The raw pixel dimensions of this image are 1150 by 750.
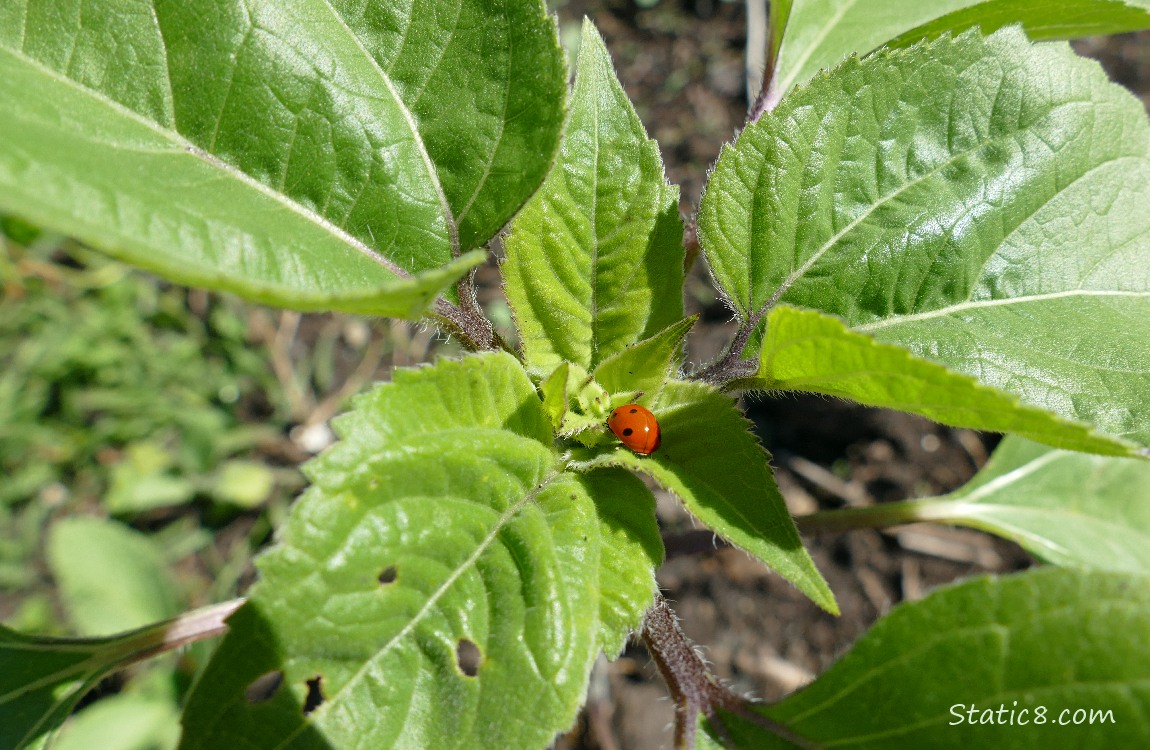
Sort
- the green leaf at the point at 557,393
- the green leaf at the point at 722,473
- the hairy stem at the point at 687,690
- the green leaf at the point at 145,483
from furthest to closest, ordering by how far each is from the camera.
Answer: the green leaf at the point at 145,483 < the hairy stem at the point at 687,690 < the green leaf at the point at 557,393 < the green leaf at the point at 722,473

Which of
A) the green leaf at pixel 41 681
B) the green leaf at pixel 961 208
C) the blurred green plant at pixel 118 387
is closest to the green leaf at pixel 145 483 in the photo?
the blurred green plant at pixel 118 387

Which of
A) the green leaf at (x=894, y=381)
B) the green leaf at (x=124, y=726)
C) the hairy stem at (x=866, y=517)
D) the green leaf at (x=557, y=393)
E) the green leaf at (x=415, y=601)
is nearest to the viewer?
the green leaf at (x=894, y=381)

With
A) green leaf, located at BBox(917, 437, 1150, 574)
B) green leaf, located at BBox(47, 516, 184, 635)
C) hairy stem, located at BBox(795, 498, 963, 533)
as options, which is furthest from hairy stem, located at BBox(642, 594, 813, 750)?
green leaf, located at BBox(47, 516, 184, 635)

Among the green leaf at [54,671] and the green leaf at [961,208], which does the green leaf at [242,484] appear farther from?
the green leaf at [961,208]

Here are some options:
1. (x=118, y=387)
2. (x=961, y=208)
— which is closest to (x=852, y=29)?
(x=961, y=208)

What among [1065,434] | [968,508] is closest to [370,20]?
[1065,434]

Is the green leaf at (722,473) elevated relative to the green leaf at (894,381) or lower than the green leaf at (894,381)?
lower

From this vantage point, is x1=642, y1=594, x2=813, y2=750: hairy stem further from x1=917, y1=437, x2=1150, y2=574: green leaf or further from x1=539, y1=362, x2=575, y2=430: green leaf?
x1=917, y1=437, x2=1150, y2=574: green leaf
